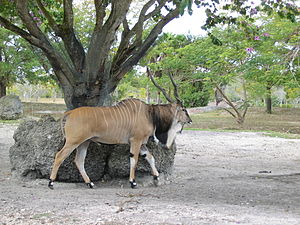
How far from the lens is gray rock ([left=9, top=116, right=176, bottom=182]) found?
5.72 meters

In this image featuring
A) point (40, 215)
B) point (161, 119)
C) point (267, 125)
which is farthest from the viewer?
point (267, 125)

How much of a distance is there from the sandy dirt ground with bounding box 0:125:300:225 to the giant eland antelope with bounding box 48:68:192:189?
0.47m

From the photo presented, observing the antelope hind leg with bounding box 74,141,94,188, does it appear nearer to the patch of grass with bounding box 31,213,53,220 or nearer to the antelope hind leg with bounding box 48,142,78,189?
the antelope hind leg with bounding box 48,142,78,189

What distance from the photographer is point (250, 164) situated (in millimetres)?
8484

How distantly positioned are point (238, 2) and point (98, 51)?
2.61 meters

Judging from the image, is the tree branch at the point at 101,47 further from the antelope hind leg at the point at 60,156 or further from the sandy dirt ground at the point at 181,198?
the sandy dirt ground at the point at 181,198

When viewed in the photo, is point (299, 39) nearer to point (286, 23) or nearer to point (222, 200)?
point (286, 23)

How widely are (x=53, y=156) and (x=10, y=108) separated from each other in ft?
51.6

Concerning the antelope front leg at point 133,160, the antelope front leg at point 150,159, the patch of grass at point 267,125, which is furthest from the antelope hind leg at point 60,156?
the patch of grass at point 267,125

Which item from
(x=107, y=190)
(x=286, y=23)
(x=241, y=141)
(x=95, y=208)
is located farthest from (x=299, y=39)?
(x=95, y=208)

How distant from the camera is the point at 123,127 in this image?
561 centimetres

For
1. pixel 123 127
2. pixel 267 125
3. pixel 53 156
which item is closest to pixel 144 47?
pixel 123 127

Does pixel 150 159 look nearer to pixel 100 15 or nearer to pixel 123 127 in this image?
pixel 123 127

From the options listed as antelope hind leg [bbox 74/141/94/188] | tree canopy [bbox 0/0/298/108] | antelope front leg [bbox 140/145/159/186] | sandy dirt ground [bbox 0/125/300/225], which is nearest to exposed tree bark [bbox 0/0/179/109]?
tree canopy [bbox 0/0/298/108]
